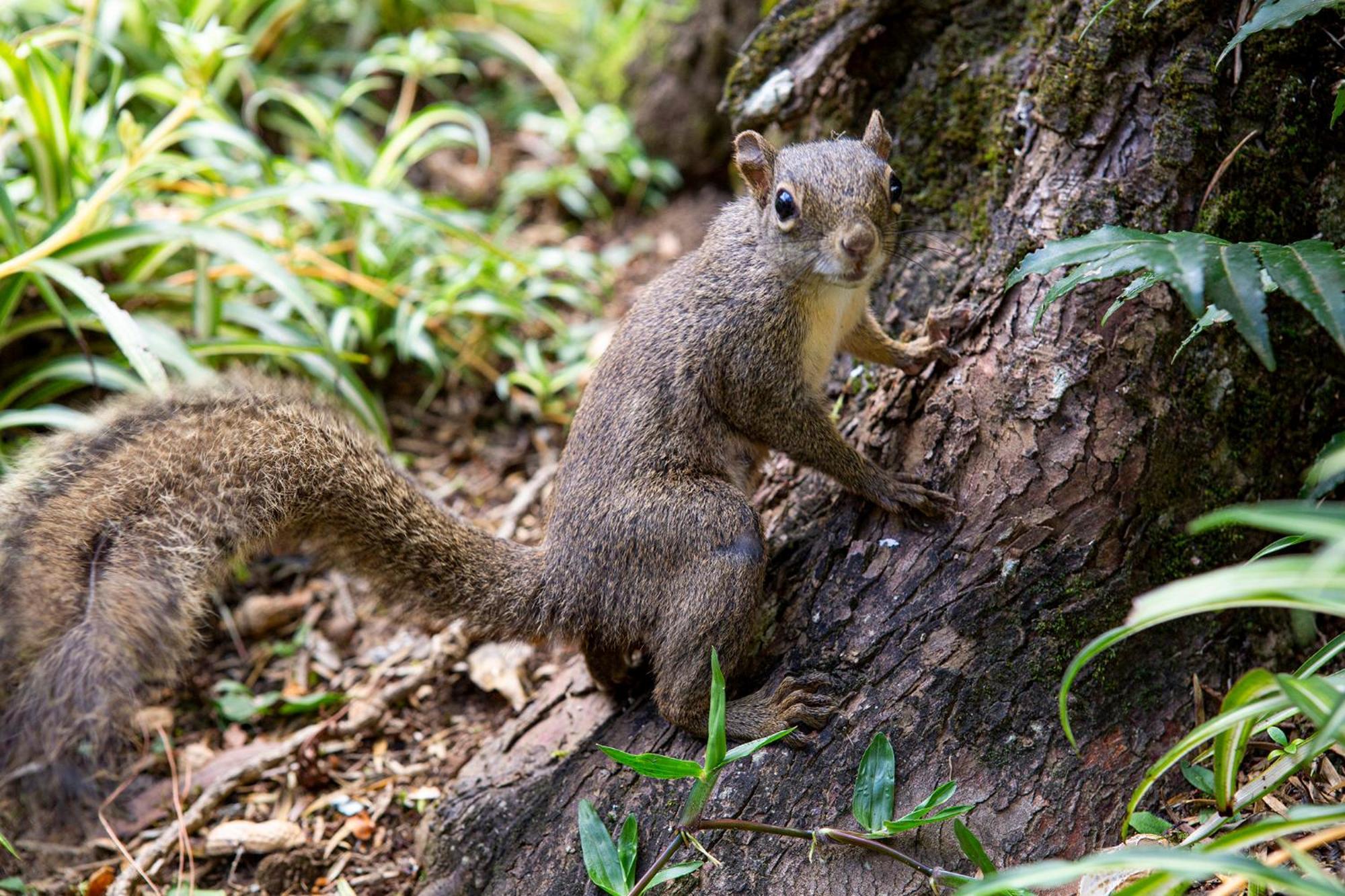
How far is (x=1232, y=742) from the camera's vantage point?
2.61 metres

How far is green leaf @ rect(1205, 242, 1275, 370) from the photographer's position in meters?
2.19

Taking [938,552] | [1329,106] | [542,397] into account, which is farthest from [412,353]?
[1329,106]

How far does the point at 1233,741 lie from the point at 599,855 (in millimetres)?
1638

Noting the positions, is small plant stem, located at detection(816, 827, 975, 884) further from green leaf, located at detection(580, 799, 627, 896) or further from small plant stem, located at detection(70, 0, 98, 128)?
small plant stem, located at detection(70, 0, 98, 128)

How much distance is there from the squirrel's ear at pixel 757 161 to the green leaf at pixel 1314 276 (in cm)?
165

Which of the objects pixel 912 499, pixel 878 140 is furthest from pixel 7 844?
pixel 878 140

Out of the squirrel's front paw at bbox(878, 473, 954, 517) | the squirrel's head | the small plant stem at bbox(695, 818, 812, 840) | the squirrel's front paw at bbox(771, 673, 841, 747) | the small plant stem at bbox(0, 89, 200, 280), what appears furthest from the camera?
the small plant stem at bbox(0, 89, 200, 280)

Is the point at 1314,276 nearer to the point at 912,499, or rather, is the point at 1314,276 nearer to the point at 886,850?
the point at 912,499

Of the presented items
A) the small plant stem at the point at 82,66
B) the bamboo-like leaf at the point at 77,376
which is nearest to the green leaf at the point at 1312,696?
the bamboo-like leaf at the point at 77,376

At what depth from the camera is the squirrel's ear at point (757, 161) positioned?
3.72m

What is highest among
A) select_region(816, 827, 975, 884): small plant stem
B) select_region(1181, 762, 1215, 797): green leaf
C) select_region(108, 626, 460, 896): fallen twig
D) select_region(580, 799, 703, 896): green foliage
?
select_region(1181, 762, 1215, 797): green leaf

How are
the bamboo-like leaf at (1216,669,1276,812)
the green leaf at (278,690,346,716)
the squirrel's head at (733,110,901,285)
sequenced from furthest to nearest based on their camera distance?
the green leaf at (278,690,346,716) → the squirrel's head at (733,110,901,285) → the bamboo-like leaf at (1216,669,1276,812)

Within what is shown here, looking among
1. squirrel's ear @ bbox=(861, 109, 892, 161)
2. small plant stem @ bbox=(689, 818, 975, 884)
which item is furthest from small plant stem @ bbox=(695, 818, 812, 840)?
squirrel's ear @ bbox=(861, 109, 892, 161)

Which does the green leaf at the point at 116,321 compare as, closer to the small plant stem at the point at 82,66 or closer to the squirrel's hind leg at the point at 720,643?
the small plant stem at the point at 82,66
